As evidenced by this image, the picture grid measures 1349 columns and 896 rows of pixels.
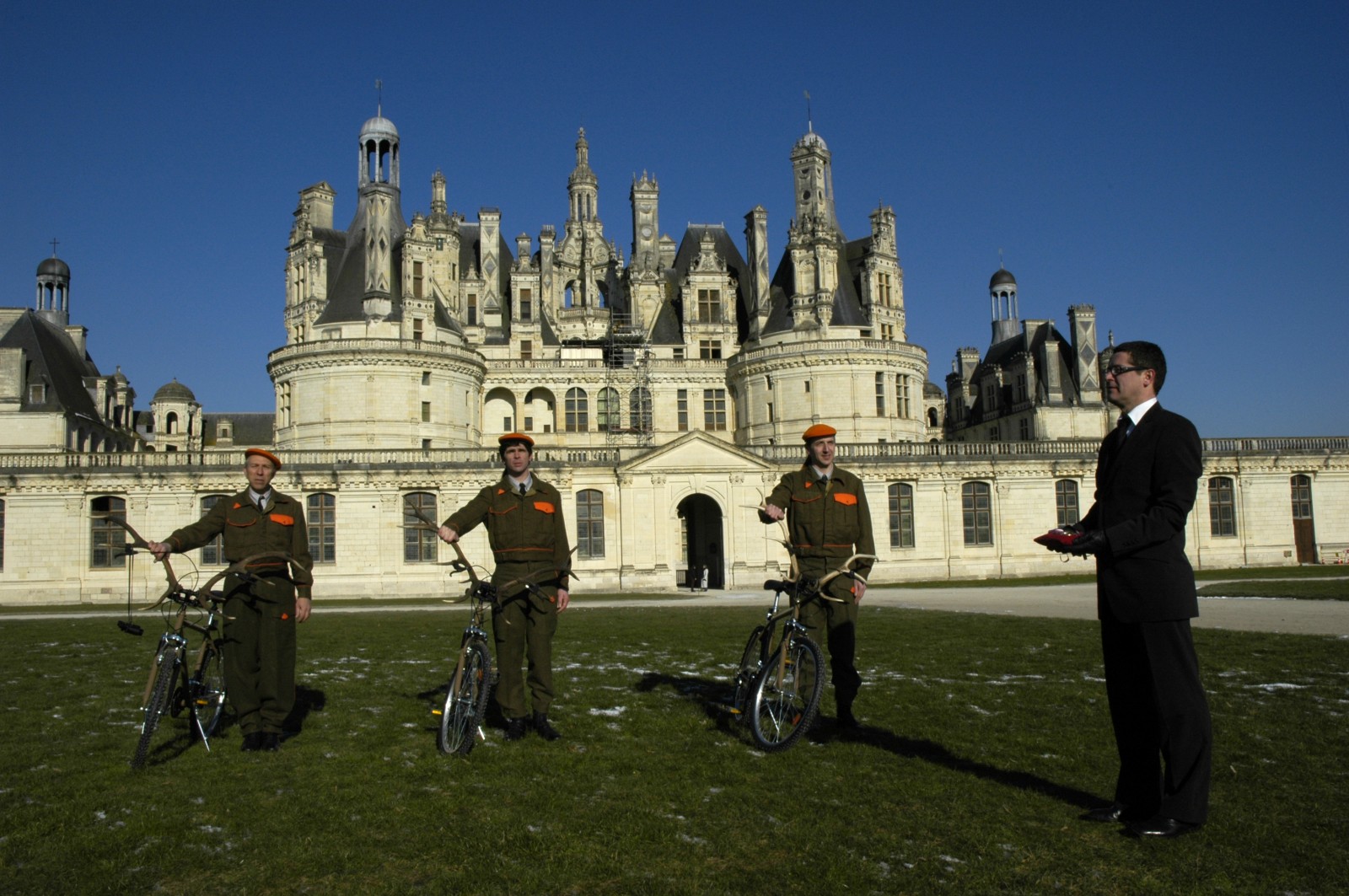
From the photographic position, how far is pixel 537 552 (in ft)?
29.2

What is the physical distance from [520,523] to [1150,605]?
5111 mm

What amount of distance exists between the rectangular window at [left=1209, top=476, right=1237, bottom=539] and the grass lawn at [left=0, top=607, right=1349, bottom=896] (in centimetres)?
3473

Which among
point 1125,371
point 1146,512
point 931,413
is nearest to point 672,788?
point 1146,512

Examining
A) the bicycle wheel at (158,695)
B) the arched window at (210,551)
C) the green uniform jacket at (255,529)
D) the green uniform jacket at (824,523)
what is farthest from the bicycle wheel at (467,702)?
the arched window at (210,551)

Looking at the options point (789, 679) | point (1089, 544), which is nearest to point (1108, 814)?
point (1089, 544)

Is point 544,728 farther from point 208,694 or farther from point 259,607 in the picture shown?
point 208,694

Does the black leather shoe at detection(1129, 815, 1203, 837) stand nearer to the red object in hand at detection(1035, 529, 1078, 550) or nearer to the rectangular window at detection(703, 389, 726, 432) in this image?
the red object in hand at detection(1035, 529, 1078, 550)

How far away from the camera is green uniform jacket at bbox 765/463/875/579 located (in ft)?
28.6

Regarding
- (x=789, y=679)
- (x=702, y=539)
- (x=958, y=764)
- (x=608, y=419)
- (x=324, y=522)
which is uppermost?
(x=608, y=419)

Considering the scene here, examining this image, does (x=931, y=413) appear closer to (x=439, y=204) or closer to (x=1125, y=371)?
(x=439, y=204)

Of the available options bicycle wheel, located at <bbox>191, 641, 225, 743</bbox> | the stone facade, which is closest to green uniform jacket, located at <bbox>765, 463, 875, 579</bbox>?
bicycle wheel, located at <bbox>191, 641, 225, 743</bbox>

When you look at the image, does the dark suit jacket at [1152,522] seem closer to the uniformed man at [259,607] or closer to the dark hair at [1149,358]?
the dark hair at [1149,358]

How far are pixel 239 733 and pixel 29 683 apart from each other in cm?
517

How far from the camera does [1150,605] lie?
590 cm
